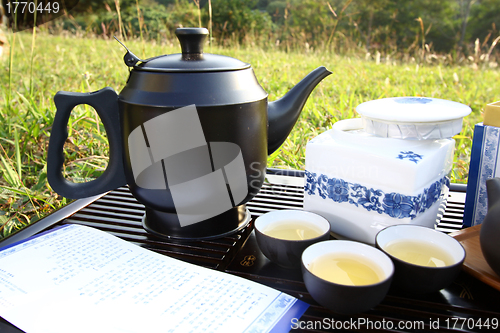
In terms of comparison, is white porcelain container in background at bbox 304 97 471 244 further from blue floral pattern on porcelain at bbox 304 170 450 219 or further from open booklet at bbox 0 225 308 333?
open booklet at bbox 0 225 308 333

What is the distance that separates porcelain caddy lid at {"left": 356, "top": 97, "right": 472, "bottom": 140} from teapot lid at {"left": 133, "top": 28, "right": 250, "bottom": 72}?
254 mm

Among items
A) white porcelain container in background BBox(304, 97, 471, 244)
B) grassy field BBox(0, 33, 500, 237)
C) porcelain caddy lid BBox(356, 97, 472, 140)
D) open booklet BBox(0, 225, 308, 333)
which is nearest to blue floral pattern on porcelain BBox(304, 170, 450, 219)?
white porcelain container in background BBox(304, 97, 471, 244)

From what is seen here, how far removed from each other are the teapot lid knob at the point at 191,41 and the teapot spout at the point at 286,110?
194mm

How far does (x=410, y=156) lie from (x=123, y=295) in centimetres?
50

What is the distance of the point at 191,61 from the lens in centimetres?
69

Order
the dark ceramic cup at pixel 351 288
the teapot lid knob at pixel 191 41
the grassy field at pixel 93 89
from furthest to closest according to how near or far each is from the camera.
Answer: the grassy field at pixel 93 89, the teapot lid knob at pixel 191 41, the dark ceramic cup at pixel 351 288

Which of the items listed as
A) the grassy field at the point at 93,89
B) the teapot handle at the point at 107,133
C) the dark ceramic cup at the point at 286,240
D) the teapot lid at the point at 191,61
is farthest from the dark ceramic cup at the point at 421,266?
the grassy field at the point at 93,89

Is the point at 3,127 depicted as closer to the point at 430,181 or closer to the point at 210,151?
the point at 210,151

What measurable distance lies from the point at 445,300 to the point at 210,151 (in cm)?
43

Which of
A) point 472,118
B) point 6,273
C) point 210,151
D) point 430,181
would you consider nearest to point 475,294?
point 430,181

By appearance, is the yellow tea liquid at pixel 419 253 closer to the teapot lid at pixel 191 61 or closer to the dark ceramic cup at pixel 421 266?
the dark ceramic cup at pixel 421 266

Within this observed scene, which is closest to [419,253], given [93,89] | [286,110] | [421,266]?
[421,266]

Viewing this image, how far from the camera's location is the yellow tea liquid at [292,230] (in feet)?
2.19

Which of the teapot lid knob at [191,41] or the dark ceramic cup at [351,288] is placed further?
the teapot lid knob at [191,41]
